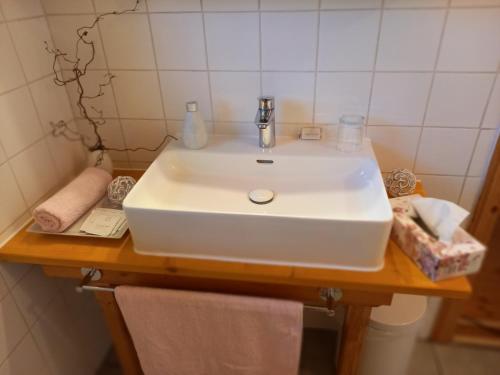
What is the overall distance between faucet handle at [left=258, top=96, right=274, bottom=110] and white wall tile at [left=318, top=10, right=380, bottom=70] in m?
0.18

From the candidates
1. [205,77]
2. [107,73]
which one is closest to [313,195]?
[205,77]

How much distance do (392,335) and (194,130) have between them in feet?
3.01

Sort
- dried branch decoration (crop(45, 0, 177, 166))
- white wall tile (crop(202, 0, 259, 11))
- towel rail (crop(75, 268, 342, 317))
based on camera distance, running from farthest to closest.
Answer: dried branch decoration (crop(45, 0, 177, 166)), white wall tile (crop(202, 0, 259, 11)), towel rail (crop(75, 268, 342, 317))

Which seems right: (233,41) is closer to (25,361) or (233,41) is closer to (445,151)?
(445,151)

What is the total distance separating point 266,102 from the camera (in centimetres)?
103

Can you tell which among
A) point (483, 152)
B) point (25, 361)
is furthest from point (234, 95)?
point (25, 361)

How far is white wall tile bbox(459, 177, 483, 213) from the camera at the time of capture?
3.84 ft

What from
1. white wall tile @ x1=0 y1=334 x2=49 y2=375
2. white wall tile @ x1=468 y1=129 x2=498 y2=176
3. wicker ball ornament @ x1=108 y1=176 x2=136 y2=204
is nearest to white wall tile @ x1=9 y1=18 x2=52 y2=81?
wicker ball ornament @ x1=108 y1=176 x2=136 y2=204

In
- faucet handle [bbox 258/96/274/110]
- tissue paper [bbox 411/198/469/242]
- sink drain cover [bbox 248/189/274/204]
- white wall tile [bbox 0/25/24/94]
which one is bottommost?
sink drain cover [bbox 248/189/274/204]

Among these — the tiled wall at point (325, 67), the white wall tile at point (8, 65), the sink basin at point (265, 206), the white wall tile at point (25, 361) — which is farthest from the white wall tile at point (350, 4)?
the white wall tile at point (25, 361)

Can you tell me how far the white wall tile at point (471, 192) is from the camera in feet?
3.84

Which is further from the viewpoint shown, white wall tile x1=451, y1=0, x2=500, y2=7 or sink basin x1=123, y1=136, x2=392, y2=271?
white wall tile x1=451, y1=0, x2=500, y2=7

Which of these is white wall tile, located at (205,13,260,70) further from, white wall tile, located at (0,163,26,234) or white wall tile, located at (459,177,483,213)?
white wall tile, located at (459,177,483,213)

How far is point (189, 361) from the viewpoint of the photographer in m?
1.08
